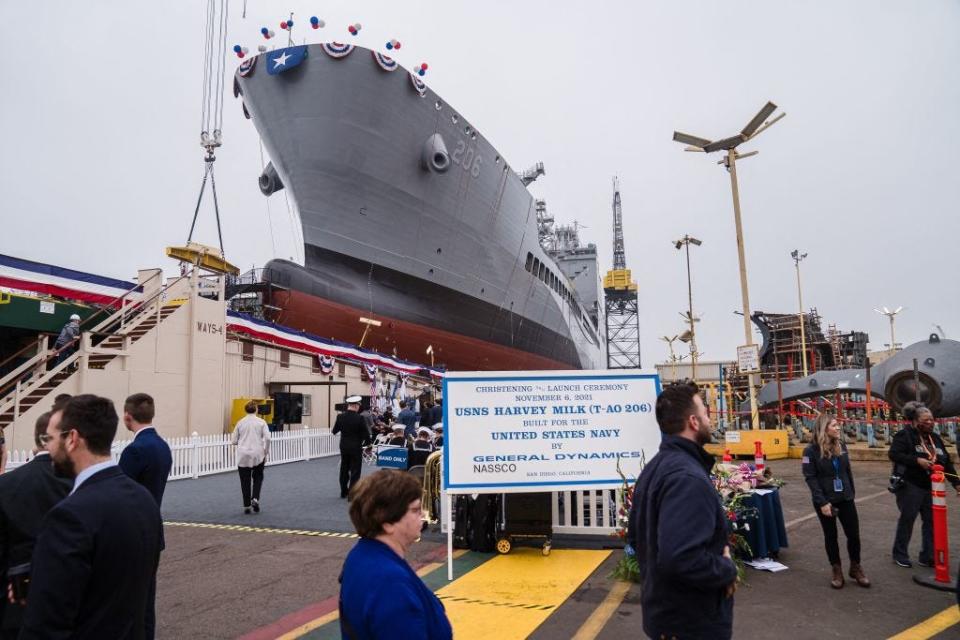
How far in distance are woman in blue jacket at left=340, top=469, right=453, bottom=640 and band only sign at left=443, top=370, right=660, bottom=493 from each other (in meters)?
4.38

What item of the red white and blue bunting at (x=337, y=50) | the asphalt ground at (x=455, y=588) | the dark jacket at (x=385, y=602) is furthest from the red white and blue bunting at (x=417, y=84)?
the dark jacket at (x=385, y=602)

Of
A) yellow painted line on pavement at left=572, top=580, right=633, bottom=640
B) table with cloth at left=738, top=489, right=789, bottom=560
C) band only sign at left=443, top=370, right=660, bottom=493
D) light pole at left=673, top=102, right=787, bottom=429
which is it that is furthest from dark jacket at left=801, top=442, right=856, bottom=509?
light pole at left=673, top=102, right=787, bottom=429

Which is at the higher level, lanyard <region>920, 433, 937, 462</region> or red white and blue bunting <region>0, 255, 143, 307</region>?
red white and blue bunting <region>0, 255, 143, 307</region>

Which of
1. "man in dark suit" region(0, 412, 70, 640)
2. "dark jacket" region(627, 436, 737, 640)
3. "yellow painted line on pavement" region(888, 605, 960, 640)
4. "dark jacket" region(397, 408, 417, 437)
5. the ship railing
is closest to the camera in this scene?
"dark jacket" region(627, 436, 737, 640)

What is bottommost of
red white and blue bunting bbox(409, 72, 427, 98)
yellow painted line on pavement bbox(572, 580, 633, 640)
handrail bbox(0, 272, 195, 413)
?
yellow painted line on pavement bbox(572, 580, 633, 640)

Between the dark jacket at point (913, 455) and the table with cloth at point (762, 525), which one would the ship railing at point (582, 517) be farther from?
the dark jacket at point (913, 455)

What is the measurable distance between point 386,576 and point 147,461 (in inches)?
138

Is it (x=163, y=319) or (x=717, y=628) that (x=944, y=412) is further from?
(x=163, y=319)

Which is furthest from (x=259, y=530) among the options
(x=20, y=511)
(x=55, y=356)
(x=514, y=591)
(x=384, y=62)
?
(x=384, y=62)

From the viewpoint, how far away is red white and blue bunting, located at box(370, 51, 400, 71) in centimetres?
2377

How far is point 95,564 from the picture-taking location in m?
2.11

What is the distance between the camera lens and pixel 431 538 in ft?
25.3

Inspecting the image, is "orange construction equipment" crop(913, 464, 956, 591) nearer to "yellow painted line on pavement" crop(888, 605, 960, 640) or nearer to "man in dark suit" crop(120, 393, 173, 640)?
"yellow painted line on pavement" crop(888, 605, 960, 640)

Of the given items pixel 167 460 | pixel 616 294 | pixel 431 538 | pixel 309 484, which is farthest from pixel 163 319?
pixel 616 294
